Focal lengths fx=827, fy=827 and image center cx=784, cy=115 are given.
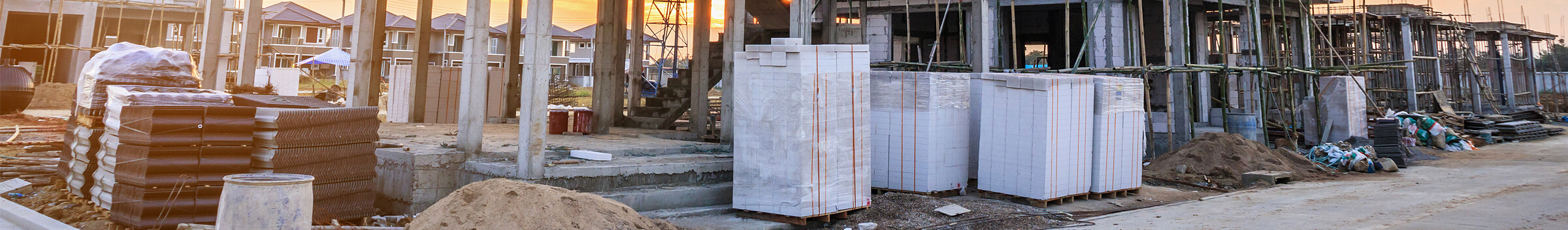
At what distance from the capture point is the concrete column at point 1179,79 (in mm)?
15153

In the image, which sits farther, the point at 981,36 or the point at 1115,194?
the point at 981,36

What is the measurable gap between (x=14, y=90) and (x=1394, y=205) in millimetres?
27284

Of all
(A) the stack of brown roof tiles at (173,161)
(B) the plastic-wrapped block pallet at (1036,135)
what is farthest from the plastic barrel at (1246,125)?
(A) the stack of brown roof tiles at (173,161)

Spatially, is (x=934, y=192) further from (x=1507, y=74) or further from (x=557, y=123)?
(x=1507, y=74)

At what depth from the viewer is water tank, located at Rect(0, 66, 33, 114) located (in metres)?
19.7

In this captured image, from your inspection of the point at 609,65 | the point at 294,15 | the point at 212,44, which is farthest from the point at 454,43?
the point at 212,44

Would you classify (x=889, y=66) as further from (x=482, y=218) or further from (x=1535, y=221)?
(x=482, y=218)

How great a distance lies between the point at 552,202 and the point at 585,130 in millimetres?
6509

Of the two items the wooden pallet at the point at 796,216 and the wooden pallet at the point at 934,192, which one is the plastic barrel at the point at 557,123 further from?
the wooden pallet at the point at 796,216

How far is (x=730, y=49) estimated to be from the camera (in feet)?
32.0

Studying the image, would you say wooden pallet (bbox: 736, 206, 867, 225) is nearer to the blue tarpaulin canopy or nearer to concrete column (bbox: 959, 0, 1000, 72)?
concrete column (bbox: 959, 0, 1000, 72)

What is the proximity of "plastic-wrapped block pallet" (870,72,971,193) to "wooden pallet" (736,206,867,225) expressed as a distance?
4.42 feet

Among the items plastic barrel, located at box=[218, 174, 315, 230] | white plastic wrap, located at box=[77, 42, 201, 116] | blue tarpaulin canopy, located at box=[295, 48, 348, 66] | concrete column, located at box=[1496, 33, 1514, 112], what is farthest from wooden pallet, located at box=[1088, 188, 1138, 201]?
blue tarpaulin canopy, located at box=[295, 48, 348, 66]

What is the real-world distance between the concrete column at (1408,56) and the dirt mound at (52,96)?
38733 millimetres
